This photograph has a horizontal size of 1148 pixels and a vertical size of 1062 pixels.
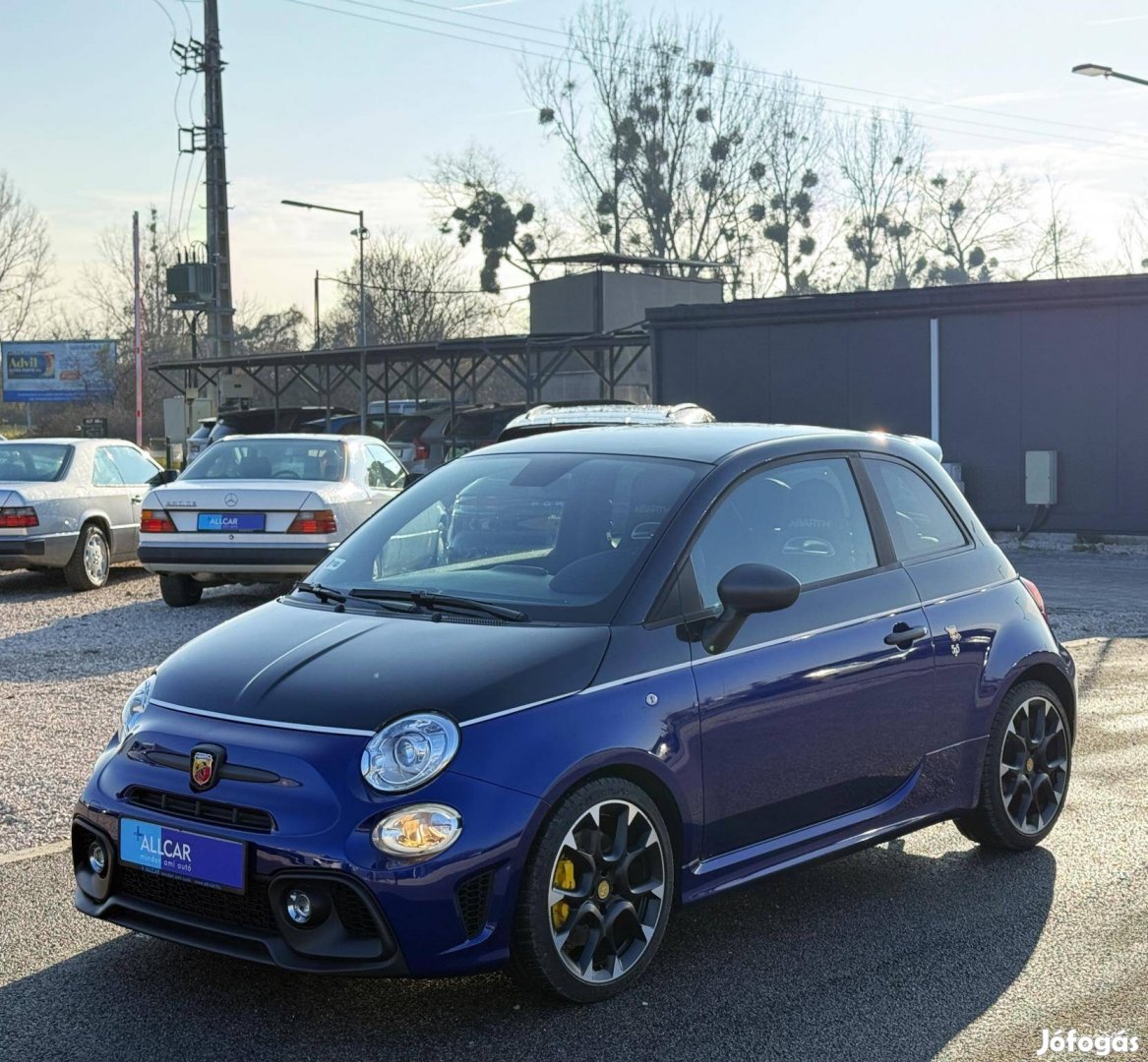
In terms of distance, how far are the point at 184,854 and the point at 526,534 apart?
5.13 ft

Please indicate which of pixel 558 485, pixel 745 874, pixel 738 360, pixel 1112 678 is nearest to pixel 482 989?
pixel 745 874

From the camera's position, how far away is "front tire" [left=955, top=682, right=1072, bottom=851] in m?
5.54

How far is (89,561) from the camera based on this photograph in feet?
A: 49.4

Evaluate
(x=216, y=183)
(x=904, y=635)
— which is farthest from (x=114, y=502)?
(x=216, y=183)

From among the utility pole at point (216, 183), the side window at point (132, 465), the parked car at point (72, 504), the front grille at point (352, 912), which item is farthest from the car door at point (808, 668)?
the utility pole at point (216, 183)

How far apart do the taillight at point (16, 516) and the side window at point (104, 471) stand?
1037mm

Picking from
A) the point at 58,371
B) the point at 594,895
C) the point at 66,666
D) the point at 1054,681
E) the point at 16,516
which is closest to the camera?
the point at 594,895

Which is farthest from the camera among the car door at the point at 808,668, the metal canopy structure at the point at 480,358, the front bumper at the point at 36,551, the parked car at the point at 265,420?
the parked car at the point at 265,420

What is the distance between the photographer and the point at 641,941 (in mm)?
4262

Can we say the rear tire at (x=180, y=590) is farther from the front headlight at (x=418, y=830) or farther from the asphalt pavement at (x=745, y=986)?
the front headlight at (x=418, y=830)

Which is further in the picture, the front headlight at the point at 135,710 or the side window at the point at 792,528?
the side window at the point at 792,528

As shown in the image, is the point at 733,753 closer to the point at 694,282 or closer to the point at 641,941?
the point at 641,941

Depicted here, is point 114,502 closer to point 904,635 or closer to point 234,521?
point 234,521

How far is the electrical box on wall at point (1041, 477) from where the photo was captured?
19125 mm
